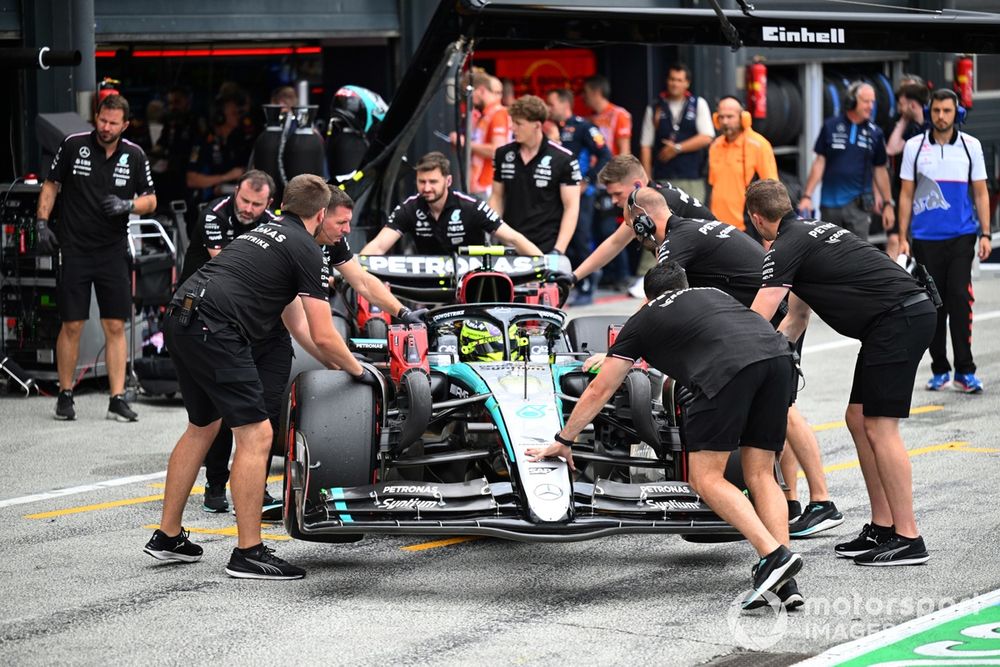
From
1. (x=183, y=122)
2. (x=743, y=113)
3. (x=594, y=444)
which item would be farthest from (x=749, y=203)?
(x=183, y=122)

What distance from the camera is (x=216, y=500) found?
28.6 ft

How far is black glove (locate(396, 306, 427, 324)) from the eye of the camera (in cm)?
867

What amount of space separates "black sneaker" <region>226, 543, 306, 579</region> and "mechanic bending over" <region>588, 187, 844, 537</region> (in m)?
2.37

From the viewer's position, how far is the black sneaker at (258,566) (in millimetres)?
7250

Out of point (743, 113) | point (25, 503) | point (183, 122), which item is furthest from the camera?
point (183, 122)

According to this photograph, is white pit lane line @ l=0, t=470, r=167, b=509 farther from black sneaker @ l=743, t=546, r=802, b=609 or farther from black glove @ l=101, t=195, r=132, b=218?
black sneaker @ l=743, t=546, r=802, b=609

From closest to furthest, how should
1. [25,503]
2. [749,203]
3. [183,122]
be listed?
[749,203] < [25,503] < [183,122]

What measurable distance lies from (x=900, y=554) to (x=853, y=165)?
840 centimetres

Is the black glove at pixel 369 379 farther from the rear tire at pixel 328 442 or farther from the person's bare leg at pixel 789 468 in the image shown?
the person's bare leg at pixel 789 468

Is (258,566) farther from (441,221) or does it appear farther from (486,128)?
(486,128)

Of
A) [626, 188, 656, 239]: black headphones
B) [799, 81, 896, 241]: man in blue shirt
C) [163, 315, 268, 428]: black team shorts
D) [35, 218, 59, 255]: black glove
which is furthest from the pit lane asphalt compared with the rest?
[799, 81, 896, 241]: man in blue shirt

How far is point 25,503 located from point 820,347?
298 inches

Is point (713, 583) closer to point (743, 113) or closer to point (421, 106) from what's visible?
point (421, 106)

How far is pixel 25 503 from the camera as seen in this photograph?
8.96 meters
